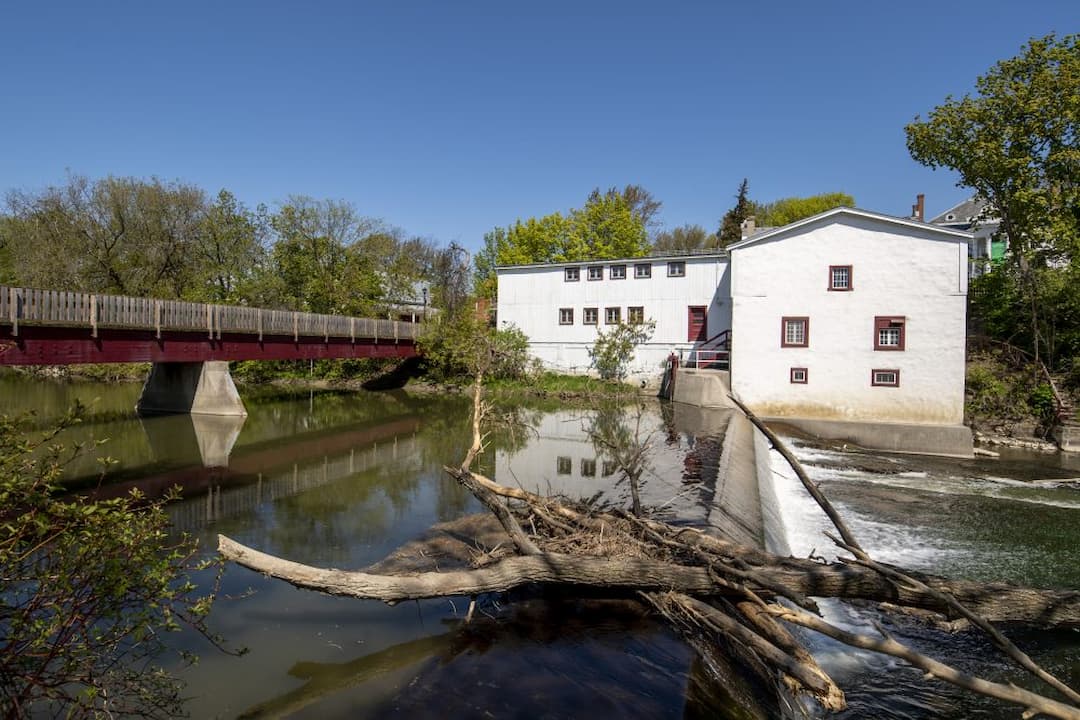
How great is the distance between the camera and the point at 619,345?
115 ft

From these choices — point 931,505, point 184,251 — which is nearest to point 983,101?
point 931,505

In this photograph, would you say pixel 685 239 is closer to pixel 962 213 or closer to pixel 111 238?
pixel 962 213

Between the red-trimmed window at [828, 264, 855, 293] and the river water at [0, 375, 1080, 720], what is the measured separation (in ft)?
23.1

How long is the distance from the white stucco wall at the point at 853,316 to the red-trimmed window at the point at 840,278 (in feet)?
0.52

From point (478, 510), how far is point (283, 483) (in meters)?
6.00

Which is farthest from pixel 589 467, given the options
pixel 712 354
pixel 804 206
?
pixel 804 206

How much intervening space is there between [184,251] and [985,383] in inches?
1813

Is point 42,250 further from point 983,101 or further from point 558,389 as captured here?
point 983,101

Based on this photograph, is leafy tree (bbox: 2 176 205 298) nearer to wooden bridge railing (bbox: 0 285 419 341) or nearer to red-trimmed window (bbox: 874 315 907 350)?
wooden bridge railing (bbox: 0 285 419 341)

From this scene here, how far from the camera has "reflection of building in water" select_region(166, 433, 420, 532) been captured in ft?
41.5

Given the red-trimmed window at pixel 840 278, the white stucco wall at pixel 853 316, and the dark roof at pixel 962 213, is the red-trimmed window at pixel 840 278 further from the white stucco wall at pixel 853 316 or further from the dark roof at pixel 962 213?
the dark roof at pixel 962 213

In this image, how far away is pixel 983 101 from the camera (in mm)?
25438

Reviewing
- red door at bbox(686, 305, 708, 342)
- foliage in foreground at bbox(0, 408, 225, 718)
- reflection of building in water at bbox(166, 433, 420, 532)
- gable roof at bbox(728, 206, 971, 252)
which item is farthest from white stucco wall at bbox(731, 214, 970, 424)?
foliage in foreground at bbox(0, 408, 225, 718)

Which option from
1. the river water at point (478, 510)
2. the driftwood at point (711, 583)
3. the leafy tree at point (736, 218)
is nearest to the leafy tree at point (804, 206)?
the leafy tree at point (736, 218)
